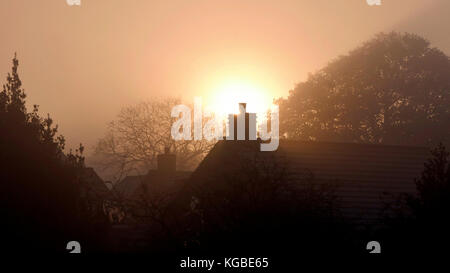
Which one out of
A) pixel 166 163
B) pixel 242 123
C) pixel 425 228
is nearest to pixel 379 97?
pixel 166 163

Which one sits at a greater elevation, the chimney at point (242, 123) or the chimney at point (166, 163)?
the chimney at point (242, 123)

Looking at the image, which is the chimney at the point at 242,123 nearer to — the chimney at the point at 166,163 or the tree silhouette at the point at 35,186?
the tree silhouette at the point at 35,186

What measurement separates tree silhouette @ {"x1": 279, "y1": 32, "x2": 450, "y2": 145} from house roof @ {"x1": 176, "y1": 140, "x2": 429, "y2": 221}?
24497mm

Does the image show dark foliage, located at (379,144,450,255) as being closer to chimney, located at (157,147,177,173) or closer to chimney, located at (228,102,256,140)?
chimney, located at (228,102,256,140)

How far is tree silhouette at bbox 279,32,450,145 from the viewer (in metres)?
48.5

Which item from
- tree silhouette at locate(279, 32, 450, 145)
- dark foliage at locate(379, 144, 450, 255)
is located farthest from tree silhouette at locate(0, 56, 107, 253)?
tree silhouette at locate(279, 32, 450, 145)

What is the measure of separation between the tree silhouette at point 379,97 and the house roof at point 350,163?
2450 centimetres

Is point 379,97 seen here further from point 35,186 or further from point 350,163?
point 35,186

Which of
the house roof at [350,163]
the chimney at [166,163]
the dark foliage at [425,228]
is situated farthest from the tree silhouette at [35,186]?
the chimney at [166,163]

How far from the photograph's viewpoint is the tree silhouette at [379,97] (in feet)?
159

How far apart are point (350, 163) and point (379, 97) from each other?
28641 millimetres

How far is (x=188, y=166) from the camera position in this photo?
2255 inches
